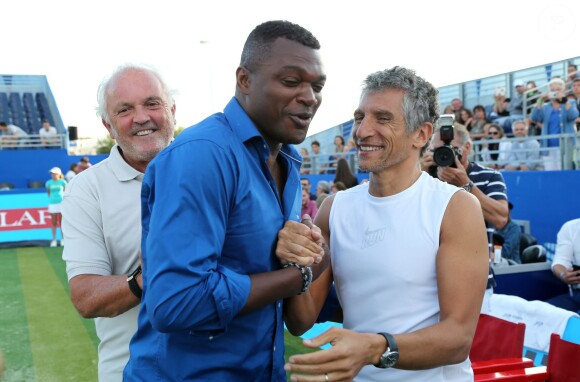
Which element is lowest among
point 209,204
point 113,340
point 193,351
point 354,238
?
point 113,340

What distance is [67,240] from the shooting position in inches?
79.3

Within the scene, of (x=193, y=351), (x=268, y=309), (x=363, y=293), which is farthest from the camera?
(x=363, y=293)

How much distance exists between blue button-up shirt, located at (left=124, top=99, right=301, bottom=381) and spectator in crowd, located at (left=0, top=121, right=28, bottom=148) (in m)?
22.9

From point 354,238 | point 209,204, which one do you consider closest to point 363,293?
point 354,238

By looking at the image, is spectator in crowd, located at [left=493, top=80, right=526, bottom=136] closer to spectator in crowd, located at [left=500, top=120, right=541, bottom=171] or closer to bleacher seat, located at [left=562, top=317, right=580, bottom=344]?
spectator in crowd, located at [left=500, top=120, right=541, bottom=171]

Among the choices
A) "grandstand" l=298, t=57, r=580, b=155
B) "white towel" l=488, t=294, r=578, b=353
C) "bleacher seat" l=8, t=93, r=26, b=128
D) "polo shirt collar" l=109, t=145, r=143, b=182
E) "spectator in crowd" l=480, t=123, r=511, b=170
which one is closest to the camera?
"polo shirt collar" l=109, t=145, r=143, b=182

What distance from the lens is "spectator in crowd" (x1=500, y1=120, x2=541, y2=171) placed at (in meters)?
9.71

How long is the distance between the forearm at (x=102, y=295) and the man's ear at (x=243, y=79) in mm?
732

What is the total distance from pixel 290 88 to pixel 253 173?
0.24 metres

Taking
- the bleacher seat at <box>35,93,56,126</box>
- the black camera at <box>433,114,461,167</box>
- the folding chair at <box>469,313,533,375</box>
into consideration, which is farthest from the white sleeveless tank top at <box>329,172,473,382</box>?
the bleacher seat at <box>35,93,56,126</box>

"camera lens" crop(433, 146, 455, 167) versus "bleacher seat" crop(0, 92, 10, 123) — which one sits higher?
"bleacher seat" crop(0, 92, 10, 123)

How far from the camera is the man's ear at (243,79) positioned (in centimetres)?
157

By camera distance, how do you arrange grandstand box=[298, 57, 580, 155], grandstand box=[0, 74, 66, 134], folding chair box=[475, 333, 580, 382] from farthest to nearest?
grandstand box=[0, 74, 66, 134]
grandstand box=[298, 57, 580, 155]
folding chair box=[475, 333, 580, 382]

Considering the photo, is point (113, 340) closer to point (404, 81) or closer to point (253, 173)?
point (253, 173)
